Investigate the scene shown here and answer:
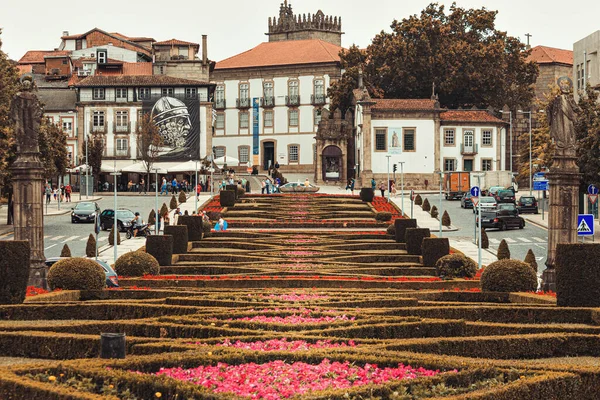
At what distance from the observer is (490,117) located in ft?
301

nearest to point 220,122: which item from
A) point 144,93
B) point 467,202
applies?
point 144,93

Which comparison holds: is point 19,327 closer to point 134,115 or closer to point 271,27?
point 134,115

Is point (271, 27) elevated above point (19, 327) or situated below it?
above

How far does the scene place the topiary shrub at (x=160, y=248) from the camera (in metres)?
38.5

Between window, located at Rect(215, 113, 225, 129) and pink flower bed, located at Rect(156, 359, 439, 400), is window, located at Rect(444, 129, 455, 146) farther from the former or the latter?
pink flower bed, located at Rect(156, 359, 439, 400)

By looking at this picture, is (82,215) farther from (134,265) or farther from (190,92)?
(190,92)

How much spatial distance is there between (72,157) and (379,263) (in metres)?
65.7

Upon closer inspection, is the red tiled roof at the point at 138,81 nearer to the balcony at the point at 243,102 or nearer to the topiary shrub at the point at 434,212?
the balcony at the point at 243,102

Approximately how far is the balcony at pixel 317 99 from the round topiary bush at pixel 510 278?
87391 millimetres

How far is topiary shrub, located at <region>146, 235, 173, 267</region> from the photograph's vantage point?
38469 mm

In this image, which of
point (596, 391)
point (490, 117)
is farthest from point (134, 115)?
point (596, 391)

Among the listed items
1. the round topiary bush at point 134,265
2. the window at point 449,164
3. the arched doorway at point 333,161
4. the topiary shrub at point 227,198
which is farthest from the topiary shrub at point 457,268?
the arched doorway at point 333,161

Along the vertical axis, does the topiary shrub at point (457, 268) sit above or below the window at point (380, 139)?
below

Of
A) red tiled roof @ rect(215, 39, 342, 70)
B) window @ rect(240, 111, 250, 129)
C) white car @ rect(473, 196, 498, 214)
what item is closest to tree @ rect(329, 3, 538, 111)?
red tiled roof @ rect(215, 39, 342, 70)
